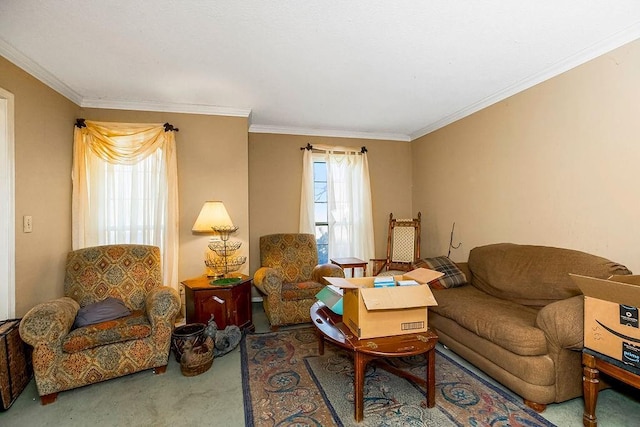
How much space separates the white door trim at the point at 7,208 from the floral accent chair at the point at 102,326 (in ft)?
1.13

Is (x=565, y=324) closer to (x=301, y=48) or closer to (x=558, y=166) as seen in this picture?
(x=558, y=166)

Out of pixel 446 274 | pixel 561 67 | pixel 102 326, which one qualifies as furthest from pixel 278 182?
pixel 561 67

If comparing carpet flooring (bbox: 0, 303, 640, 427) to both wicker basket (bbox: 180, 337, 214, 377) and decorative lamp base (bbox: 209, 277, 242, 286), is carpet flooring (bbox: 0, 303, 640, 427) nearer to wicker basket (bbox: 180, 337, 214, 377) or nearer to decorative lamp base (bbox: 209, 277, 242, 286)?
wicker basket (bbox: 180, 337, 214, 377)

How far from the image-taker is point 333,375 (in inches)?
94.5

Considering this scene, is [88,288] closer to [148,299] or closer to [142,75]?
[148,299]

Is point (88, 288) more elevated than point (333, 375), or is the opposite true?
point (88, 288)

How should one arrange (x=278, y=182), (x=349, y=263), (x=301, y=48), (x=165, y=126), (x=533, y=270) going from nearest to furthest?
1. (x=301, y=48)
2. (x=533, y=270)
3. (x=165, y=126)
4. (x=349, y=263)
5. (x=278, y=182)

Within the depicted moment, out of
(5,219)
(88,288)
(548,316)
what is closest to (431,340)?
(548,316)

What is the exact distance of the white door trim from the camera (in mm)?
2309

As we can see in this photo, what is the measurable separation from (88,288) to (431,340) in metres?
2.83

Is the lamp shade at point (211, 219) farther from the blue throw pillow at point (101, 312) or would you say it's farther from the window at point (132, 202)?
the blue throw pillow at point (101, 312)

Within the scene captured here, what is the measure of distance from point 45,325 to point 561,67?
442 centimetres

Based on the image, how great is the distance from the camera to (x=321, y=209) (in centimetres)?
474

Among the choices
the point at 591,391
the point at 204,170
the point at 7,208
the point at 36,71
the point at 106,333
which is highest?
the point at 36,71
